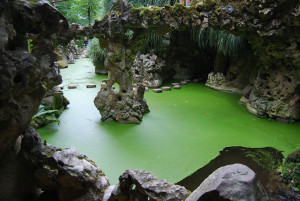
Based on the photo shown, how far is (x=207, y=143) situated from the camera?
4.05 meters

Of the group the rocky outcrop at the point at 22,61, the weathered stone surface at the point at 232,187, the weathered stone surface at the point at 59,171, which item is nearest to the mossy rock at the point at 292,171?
the weathered stone surface at the point at 232,187

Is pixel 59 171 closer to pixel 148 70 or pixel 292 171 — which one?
pixel 292 171

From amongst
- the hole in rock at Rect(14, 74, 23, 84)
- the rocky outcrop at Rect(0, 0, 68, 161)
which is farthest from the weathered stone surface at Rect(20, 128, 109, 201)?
the hole in rock at Rect(14, 74, 23, 84)

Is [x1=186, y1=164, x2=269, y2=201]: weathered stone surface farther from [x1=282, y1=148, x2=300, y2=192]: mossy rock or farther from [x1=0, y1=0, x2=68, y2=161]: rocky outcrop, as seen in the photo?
[x1=282, y1=148, x2=300, y2=192]: mossy rock

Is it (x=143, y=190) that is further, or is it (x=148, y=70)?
(x=148, y=70)

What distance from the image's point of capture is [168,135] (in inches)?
171

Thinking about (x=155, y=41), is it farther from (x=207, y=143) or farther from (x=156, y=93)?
(x=207, y=143)

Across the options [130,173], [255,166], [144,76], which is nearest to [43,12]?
[130,173]

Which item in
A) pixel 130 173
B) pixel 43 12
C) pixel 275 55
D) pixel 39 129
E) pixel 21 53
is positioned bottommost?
pixel 39 129

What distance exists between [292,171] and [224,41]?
14.1ft

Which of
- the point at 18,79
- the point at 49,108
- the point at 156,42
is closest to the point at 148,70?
the point at 156,42

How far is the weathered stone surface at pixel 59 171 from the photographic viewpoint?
197 cm

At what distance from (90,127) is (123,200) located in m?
2.84

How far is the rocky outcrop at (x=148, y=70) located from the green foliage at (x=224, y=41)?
1.50 meters
